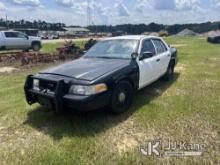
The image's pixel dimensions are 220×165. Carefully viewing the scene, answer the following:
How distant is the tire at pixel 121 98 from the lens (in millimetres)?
5102

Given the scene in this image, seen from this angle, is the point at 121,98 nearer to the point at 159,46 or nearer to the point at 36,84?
the point at 36,84

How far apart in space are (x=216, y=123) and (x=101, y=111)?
223cm

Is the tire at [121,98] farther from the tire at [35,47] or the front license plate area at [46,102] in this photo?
the tire at [35,47]

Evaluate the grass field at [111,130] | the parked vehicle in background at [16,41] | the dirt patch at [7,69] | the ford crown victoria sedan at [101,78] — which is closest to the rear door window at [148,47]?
the ford crown victoria sedan at [101,78]

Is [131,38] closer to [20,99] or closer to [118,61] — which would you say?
[118,61]

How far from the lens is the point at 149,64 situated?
20.8 ft

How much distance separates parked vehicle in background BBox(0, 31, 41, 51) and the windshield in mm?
14926

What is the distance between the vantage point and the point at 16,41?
1994 cm

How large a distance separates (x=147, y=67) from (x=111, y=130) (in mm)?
2139

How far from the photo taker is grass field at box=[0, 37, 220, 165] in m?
3.89

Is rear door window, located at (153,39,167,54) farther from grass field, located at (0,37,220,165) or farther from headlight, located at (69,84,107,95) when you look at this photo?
headlight, located at (69,84,107,95)

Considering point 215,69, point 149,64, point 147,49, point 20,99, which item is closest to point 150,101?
point 149,64

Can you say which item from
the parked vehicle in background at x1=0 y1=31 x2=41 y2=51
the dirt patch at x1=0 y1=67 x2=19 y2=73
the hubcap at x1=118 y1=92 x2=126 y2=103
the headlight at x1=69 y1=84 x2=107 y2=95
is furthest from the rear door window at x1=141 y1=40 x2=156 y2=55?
the parked vehicle in background at x1=0 y1=31 x2=41 y2=51

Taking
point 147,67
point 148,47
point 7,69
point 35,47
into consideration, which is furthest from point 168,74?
point 35,47
